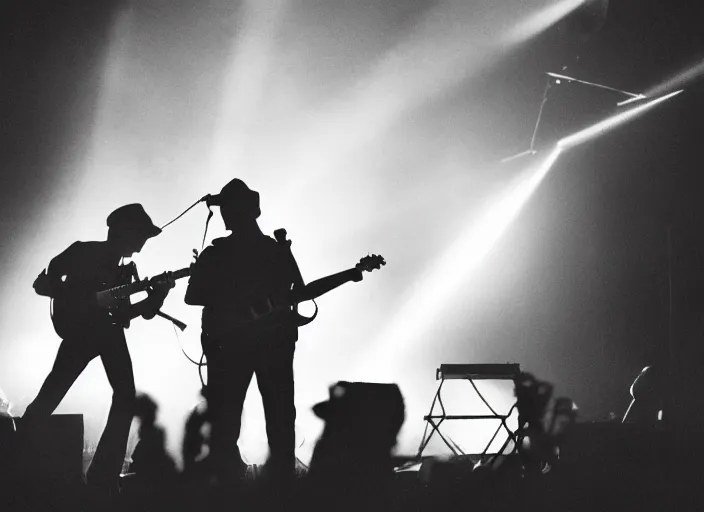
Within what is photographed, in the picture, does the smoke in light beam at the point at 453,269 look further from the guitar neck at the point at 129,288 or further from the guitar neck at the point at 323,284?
the guitar neck at the point at 323,284

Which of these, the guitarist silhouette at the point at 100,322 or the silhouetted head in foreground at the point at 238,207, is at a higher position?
the silhouetted head in foreground at the point at 238,207

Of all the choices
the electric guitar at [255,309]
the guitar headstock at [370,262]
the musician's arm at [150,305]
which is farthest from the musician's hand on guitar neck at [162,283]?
the guitar headstock at [370,262]

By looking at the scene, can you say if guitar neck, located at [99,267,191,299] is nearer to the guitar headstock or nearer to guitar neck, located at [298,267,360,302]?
guitar neck, located at [298,267,360,302]

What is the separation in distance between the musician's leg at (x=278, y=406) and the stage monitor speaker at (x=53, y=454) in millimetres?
937

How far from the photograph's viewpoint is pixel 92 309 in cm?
436

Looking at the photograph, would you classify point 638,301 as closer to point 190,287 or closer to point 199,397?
point 199,397

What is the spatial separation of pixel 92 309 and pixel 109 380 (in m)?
0.40

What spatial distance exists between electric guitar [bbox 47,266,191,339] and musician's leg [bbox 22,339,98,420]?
73 mm

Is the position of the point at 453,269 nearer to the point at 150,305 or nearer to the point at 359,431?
the point at 359,431

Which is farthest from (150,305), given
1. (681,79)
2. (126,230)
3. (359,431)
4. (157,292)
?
(681,79)

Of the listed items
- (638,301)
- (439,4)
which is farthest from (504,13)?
(638,301)

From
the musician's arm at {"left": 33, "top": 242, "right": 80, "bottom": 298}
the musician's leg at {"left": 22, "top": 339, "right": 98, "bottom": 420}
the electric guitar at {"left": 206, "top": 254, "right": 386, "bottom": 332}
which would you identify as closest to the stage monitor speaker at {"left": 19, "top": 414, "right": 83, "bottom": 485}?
the musician's leg at {"left": 22, "top": 339, "right": 98, "bottom": 420}

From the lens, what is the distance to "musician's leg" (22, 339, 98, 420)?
4.12 m

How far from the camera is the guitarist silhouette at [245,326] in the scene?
3.79 m
